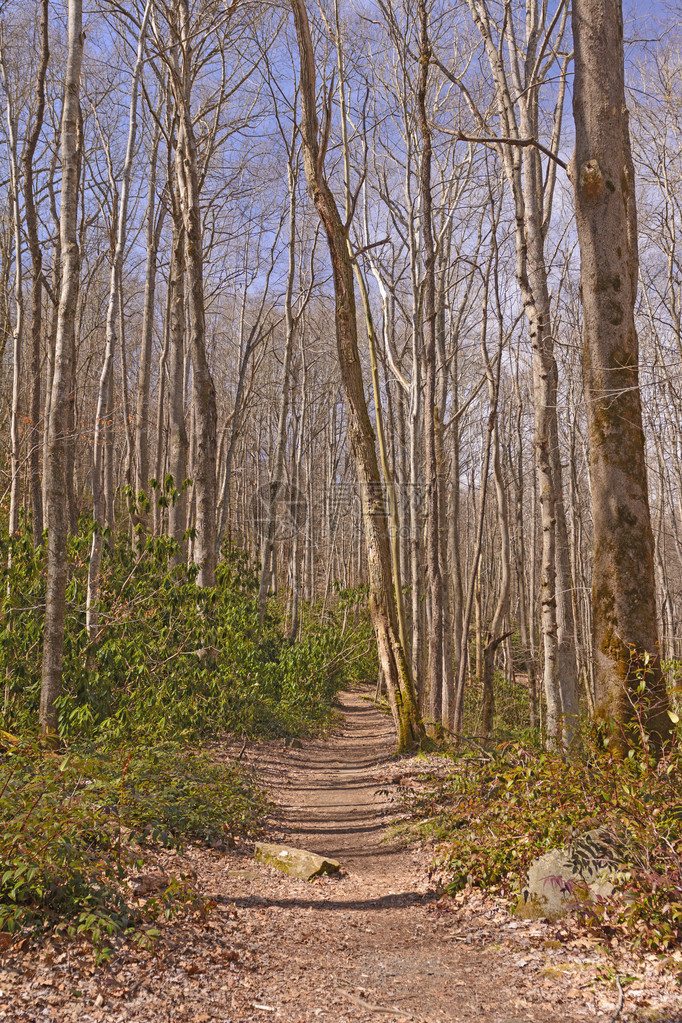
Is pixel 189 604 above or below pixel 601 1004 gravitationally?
above

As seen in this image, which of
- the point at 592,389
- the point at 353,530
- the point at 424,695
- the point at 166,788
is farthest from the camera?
the point at 353,530

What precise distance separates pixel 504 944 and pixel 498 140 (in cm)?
511

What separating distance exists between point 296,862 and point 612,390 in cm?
372

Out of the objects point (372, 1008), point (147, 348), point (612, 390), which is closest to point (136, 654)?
point (372, 1008)

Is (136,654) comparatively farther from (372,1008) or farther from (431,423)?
(431,423)

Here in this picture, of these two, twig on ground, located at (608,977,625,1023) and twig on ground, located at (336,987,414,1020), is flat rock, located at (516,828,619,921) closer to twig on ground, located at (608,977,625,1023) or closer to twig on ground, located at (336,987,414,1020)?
twig on ground, located at (608,977,625,1023)

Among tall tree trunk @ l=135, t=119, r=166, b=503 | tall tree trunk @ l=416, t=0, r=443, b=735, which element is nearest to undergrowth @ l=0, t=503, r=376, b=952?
tall tree trunk @ l=416, t=0, r=443, b=735

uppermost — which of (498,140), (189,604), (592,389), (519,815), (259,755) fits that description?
(498,140)

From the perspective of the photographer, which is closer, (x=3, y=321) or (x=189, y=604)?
(x=189, y=604)

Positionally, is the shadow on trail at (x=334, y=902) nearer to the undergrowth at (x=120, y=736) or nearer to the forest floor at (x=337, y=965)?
the forest floor at (x=337, y=965)

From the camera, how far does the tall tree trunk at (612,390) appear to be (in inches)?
167

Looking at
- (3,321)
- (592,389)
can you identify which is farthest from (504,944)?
(3,321)

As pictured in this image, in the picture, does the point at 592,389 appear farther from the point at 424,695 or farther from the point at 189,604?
the point at 424,695

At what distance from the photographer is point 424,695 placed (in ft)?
39.7
